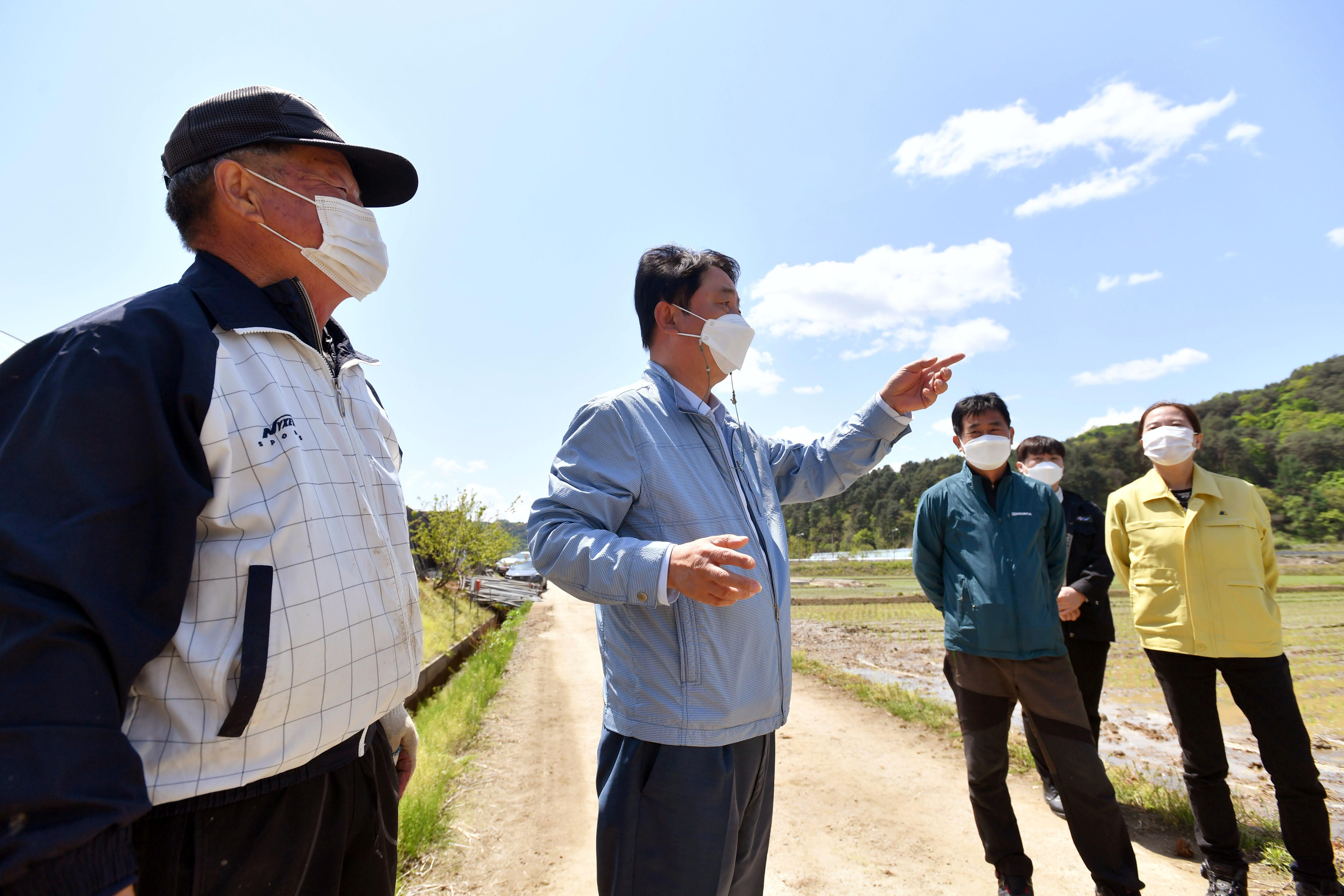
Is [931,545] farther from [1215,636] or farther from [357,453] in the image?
[357,453]

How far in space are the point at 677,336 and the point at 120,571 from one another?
1791 millimetres

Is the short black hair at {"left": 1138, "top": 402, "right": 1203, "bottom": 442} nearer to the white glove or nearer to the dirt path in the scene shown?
the dirt path

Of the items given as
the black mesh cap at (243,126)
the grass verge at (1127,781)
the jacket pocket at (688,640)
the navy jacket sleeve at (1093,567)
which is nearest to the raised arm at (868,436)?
the jacket pocket at (688,640)

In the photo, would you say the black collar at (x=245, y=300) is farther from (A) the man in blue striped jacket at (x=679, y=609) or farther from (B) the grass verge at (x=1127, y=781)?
(B) the grass verge at (x=1127, y=781)

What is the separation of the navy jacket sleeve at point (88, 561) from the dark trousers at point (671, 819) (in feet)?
3.80

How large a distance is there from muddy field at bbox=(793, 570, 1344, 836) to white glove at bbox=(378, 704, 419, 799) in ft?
17.6

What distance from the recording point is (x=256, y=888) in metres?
1.26

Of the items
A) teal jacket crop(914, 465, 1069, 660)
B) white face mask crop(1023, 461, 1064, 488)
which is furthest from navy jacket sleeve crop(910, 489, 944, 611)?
white face mask crop(1023, 461, 1064, 488)

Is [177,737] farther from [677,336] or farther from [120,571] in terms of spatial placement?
[677,336]

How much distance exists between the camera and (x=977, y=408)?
3.84m

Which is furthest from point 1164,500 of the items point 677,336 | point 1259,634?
point 677,336

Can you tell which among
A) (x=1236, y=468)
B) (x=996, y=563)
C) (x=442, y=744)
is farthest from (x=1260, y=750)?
(x=1236, y=468)

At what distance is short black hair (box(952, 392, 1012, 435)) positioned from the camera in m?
3.82

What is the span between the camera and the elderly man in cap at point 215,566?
94 centimetres
